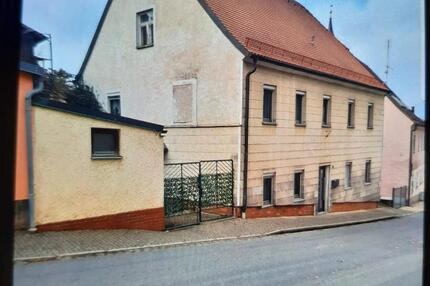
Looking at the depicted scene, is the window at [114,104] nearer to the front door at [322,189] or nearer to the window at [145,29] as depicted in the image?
the window at [145,29]

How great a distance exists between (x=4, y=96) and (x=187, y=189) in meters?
4.75

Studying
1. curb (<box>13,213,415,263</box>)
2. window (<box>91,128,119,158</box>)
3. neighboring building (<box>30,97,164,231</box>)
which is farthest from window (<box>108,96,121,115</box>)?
curb (<box>13,213,415,263</box>)

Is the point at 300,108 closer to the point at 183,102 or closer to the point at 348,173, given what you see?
the point at 348,173

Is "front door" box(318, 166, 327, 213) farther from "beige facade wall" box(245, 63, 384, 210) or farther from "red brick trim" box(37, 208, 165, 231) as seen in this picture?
"red brick trim" box(37, 208, 165, 231)

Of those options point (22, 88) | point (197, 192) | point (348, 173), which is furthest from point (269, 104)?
point (22, 88)

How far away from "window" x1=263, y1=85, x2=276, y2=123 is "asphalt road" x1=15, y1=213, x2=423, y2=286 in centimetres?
293

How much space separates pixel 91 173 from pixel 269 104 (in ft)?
11.9

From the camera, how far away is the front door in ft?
24.2

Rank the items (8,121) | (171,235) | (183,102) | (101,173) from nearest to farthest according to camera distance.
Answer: (8,121)
(101,173)
(171,235)
(183,102)

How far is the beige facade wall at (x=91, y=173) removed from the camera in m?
3.06

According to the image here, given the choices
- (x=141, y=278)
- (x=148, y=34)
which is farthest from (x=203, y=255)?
(x=148, y=34)

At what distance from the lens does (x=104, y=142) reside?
3967 mm

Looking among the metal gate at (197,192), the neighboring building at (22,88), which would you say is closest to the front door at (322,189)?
the metal gate at (197,192)

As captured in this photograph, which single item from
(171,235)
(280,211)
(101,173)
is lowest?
(280,211)
